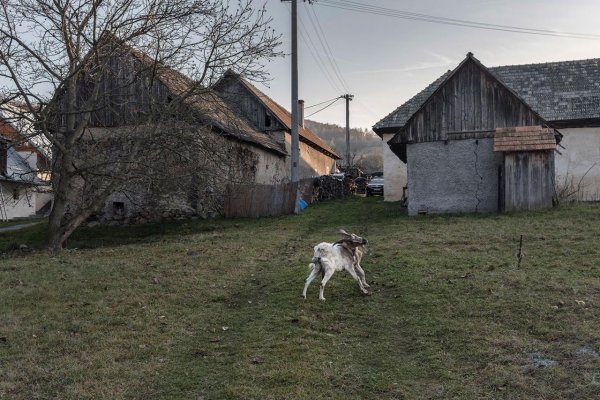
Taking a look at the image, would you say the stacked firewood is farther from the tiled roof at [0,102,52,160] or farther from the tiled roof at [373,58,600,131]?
the tiled roof at [0,102,52,160]

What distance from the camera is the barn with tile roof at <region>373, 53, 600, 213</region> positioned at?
18922 mm

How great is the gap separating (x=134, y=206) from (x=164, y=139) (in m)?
7.50

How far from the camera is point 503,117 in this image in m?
18.8

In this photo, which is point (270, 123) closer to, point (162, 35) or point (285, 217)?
point (285, 217)

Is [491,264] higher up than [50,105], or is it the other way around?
[50,105]

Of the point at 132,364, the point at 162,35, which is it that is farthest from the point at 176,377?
the point at 162,35

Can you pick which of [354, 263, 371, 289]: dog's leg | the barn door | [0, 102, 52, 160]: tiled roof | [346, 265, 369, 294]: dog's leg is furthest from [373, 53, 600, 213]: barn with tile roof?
[0, 102, 52, 160]: tiled roof

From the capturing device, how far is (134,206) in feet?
74.2

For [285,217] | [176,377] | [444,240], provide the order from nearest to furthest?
[176,377]
[444,240]
[285,217]

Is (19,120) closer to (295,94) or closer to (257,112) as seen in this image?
(295,94)

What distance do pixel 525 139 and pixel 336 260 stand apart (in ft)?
40.6

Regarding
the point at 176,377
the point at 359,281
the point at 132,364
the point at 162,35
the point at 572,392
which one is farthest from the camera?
the point at 162,35

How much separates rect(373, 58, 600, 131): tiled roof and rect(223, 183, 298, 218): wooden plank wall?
8094 mm

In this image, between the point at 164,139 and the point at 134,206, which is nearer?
the point at 164,139
